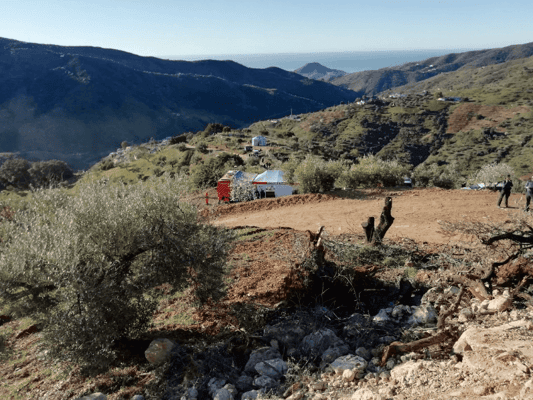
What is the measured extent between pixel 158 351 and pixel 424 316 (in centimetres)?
453

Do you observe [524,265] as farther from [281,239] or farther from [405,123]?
[405,123]

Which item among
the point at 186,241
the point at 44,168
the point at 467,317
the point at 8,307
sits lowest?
the point at 44,168

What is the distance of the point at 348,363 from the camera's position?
5.12 m

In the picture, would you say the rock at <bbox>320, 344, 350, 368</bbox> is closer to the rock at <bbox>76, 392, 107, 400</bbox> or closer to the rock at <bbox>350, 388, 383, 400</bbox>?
the rock at <bbox>350, 388, 383, 400</bbox>

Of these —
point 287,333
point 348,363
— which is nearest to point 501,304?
point 348,363

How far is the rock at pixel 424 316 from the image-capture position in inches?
238

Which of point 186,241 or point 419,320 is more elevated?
point 186,241

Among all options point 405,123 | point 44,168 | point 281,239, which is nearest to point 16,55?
point 44,168

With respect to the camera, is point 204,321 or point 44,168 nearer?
point 204,321

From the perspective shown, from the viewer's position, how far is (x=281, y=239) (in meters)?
10.6

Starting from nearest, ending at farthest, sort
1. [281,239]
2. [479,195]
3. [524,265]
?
[524,265] → [281,239] → [479,195]

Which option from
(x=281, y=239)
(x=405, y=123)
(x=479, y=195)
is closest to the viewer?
(x=281, y=239)

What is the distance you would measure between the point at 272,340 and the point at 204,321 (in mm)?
1592

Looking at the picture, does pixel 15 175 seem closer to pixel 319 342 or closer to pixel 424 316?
pixel 319 342
